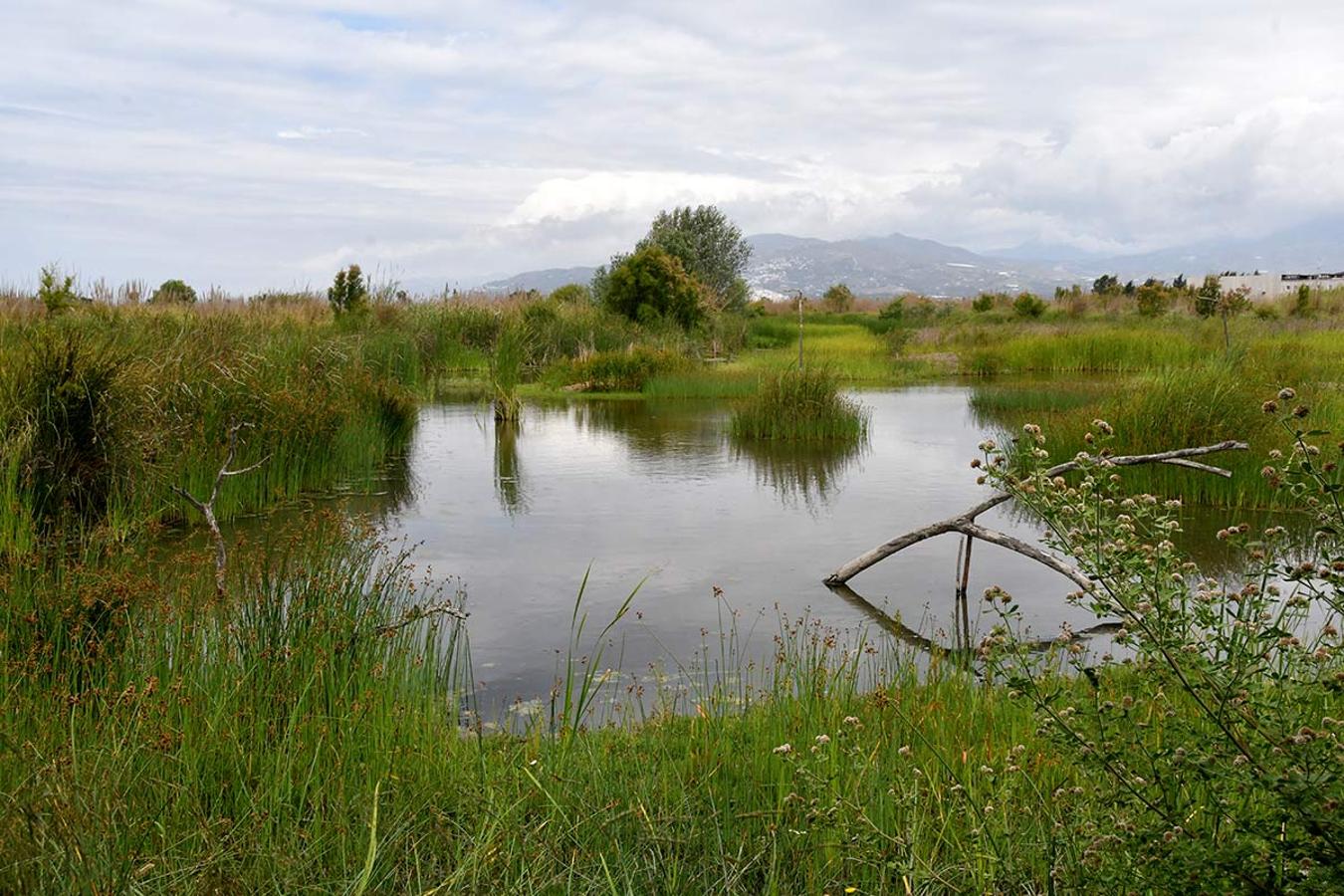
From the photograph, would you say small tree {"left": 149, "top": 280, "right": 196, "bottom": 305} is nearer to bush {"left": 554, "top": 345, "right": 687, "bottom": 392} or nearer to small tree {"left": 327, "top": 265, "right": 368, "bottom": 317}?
small tree {"left": 327, "top": 265, "right": 368, "bottom": 317}

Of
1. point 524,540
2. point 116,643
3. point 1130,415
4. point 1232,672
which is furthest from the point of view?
point 1130,415

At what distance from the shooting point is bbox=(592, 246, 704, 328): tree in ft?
Answer: 85.0

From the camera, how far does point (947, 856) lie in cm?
272

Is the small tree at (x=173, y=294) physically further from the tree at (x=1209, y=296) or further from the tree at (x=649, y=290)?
the tree at (x=1209, y=296)

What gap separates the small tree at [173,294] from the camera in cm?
2654

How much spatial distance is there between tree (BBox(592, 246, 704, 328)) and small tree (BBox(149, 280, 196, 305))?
984 centimetres

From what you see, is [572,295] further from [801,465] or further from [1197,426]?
[1197,426]

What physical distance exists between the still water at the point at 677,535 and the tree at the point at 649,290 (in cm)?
1209

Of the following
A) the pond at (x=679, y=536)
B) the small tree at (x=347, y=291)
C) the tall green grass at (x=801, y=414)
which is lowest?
the pond at (x=679, y=536)

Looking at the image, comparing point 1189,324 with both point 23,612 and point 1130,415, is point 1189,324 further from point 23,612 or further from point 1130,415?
point 23,612

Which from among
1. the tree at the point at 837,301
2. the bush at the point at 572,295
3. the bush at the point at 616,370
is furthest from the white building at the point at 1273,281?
the bush at the point at 616,370

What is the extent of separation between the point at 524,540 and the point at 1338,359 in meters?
14.5

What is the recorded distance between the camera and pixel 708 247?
39156mm

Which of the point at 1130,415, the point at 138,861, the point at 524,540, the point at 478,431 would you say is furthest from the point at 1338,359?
the point at 138,861
